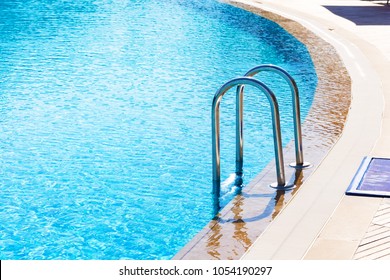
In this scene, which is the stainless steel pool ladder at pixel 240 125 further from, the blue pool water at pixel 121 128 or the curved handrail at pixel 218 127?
the blue pool water at pixel 121 128

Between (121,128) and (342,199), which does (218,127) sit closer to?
(342,199)

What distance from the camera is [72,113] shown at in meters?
10.0

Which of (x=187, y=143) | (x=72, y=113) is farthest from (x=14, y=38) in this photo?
(x=187, y=143)

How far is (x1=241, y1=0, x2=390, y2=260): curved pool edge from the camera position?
221 inches

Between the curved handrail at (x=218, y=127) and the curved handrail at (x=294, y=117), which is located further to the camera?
the curved handrail at (x=294, y=117)

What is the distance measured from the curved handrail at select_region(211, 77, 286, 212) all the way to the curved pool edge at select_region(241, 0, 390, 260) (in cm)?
28

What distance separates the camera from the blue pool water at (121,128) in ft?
21.2

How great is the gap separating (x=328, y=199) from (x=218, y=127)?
1041mm

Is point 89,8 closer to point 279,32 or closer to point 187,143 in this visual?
point 279,32

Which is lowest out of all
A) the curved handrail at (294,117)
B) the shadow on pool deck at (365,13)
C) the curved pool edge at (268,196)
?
the shadow on pool deck at (365,13)

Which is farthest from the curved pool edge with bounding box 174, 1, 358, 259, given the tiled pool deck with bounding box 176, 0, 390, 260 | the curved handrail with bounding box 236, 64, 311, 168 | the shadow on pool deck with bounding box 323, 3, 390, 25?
the shadow on pool deck with bounding box 323, 3, 390, 25

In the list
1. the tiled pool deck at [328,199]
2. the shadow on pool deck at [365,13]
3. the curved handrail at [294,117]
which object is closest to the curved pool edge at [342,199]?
the tiled pool deck at [328,199]
